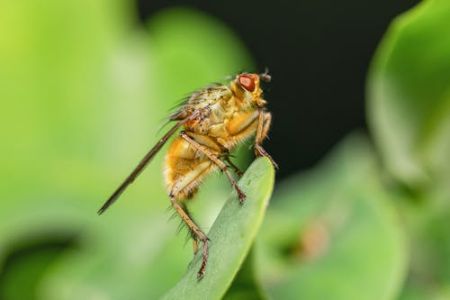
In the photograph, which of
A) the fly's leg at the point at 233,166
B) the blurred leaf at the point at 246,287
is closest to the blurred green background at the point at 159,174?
the blurred leaf at the point at 246,287

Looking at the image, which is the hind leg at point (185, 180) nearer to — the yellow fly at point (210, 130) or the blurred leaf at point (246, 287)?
the yellow fly at point (210, 130)

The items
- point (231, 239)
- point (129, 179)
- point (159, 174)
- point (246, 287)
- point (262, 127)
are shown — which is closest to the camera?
point (231, 239)

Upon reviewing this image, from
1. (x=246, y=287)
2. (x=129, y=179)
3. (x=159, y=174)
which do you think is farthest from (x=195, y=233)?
(x=159, y=174)

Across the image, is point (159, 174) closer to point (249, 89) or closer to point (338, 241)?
point (249, 89)

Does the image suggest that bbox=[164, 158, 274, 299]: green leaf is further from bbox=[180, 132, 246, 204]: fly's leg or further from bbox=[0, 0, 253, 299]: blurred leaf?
bbox=[0, 0, 253, 299]: blurred leaf

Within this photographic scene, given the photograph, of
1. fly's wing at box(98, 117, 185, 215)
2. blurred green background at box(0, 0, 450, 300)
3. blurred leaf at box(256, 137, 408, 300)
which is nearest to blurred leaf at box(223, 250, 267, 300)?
blurred green background at box(0, 0, 450, 300)
